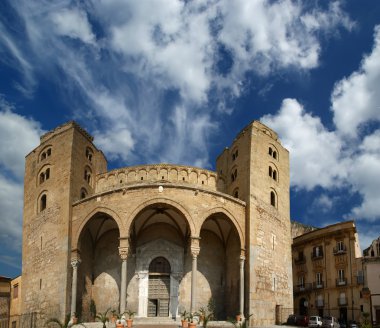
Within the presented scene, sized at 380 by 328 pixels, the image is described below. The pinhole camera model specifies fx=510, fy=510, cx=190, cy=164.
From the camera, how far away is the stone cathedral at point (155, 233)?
31.4 metres

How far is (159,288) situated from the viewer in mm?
34156

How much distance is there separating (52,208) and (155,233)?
718 cm

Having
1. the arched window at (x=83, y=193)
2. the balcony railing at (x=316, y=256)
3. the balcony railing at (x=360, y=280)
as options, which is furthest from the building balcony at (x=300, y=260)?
the arched window at (x=83, y=193)

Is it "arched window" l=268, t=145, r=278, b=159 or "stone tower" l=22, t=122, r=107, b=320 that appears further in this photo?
"arched window" l=268, t=145, r=278, b=159

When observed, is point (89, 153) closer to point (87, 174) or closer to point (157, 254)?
point (87, 174)

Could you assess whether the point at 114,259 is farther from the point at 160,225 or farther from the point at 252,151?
the point at 252,151

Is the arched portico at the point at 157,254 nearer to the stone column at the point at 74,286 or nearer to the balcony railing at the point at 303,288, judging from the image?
the stone column at the point at 74,286

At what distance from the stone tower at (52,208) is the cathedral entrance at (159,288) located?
583 centimetres

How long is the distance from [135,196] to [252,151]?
8.91 meters

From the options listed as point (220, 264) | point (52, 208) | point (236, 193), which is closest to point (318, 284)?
point (220, 264)

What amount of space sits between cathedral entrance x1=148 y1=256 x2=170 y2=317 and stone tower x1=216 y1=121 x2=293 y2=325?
5.69 m

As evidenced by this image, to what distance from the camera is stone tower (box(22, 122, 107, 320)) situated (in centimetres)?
3147

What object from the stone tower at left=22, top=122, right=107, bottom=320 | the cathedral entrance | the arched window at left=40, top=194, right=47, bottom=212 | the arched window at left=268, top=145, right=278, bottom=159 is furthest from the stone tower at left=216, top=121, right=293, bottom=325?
the arched window at left=40, top=194, right=47, bottom=212

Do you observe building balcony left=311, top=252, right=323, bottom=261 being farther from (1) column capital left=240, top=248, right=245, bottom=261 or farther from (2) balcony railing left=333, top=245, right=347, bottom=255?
(1) column capital left=240, top=248, right=245, bottom=261
